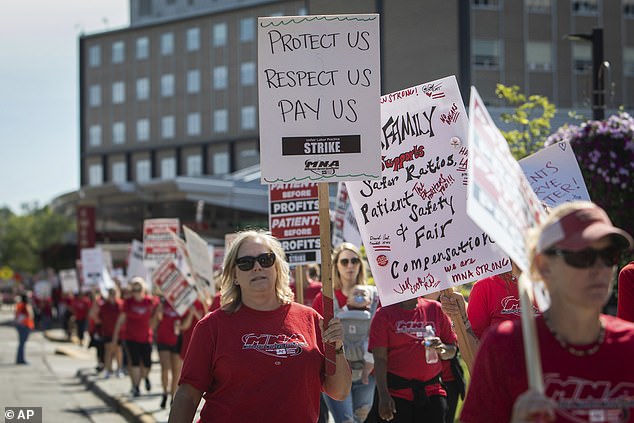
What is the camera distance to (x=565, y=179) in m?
6.94

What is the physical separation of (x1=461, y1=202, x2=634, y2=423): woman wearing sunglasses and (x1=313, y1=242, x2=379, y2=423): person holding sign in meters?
Result: 5.83

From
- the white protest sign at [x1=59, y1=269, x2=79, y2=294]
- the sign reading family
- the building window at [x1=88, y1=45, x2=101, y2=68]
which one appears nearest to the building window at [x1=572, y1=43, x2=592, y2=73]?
the white protest sign at [x1=59, y1=269, x2=79, y2=294]

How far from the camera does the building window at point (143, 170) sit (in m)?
79.3


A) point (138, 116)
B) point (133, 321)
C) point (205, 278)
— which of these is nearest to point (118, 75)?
point (138, 116)

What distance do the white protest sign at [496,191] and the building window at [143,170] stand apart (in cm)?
7668

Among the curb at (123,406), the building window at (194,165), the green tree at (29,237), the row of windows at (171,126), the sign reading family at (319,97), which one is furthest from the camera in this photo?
the green tree at (29,237)

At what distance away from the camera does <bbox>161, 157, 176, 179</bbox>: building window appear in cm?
7794

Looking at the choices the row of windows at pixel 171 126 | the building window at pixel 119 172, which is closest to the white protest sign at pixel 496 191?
the row of windows at pixel 171 126

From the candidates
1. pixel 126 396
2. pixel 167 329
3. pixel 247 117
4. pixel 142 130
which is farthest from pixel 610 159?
pixel 142 130

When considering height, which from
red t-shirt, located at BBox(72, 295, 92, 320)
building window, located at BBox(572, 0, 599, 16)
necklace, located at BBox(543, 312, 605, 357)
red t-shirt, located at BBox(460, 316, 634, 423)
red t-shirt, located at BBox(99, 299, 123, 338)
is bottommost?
red t-shirt, located at BBox(72, 295, 92, 320)

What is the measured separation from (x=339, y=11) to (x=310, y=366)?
24.8 meters

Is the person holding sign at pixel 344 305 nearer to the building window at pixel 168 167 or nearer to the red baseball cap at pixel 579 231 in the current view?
the red baseball cap at pixel 579 231

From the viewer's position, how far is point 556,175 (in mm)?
6953

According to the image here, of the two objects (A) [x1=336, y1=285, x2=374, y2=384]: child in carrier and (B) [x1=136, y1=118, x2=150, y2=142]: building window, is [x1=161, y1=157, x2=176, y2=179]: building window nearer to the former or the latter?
(B) [x1=136, y1=118, x2=150, y2=142]: building window
